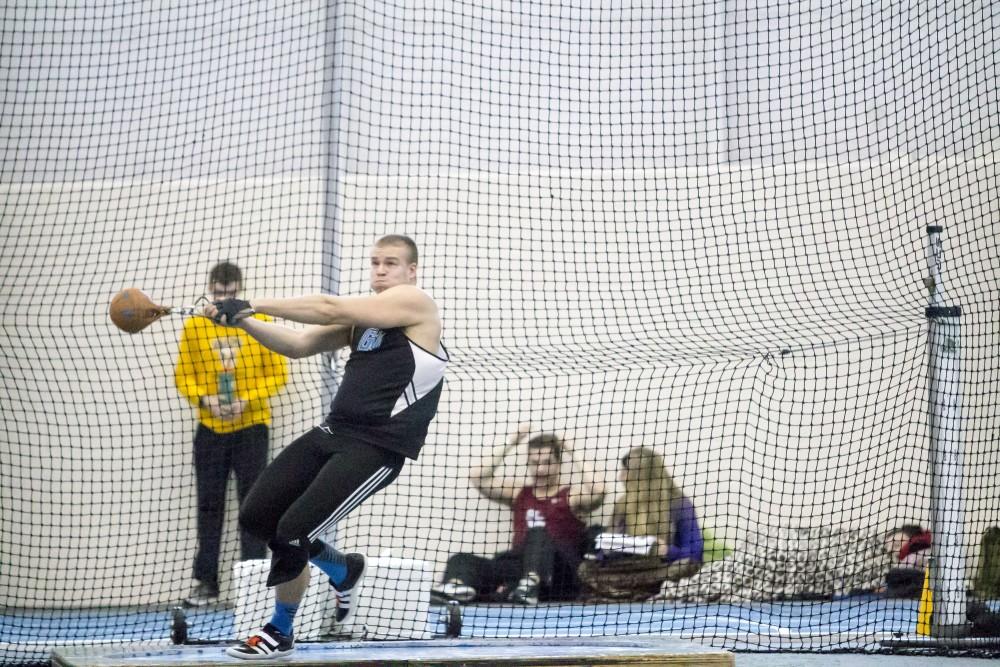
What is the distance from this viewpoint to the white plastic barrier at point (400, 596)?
5977 mm

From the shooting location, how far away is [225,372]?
7.04 metres

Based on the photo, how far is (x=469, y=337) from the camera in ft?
24.9

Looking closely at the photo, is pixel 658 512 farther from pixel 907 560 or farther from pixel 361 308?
pixel 361 308

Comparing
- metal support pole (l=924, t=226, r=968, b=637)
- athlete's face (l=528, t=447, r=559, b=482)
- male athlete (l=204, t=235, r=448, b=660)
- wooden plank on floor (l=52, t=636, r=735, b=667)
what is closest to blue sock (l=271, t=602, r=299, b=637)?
male athlete (l=204, t=235, r=448, b=660)

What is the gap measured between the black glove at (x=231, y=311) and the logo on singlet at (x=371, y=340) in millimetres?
552

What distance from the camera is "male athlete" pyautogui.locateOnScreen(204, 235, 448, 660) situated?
434cm

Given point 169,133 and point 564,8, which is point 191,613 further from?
point 564,8

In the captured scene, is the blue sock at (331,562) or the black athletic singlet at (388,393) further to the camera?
the blue sock at (331,562)

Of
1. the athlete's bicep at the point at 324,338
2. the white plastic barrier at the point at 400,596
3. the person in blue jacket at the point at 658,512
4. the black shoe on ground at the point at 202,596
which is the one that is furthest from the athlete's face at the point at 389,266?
the black shoe on ground at the point at 202,596

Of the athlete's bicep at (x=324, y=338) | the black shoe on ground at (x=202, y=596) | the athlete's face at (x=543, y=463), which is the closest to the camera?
the athlete's bicep at (x=324, y=338)

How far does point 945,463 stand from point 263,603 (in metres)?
3.58

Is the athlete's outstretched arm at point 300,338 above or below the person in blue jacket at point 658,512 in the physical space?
above

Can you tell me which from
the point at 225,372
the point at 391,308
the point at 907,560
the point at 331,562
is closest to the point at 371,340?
the point at 391,308

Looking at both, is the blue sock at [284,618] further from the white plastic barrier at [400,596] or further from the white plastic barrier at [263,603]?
the white plastic barrier at [400,596]
